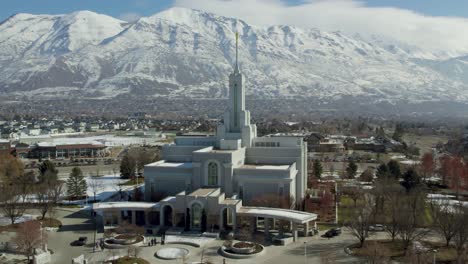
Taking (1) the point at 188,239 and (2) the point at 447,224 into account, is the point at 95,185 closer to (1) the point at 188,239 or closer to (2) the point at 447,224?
(1) the point at 188,239

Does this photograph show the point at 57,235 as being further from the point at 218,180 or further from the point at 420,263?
the point at 420,263

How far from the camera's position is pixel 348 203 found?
3453 cm

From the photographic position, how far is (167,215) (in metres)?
29.0

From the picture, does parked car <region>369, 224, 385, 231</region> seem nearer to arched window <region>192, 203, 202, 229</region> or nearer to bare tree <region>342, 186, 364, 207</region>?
bare tree <region>342, 186, 364, 207</region>

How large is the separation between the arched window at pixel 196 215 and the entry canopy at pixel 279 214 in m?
2.31

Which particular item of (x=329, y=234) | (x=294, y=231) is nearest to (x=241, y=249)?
(x=294, y=231)

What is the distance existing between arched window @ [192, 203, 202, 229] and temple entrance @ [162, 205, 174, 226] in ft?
5.45

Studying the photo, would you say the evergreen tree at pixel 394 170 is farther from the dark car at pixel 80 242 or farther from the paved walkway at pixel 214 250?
the dark car at pixel 80 242

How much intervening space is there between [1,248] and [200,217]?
1018 cm

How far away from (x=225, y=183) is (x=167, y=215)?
13.8 feet

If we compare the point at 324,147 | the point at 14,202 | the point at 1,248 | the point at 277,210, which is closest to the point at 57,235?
the point at 1,248

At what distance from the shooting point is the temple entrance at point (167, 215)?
28.6m

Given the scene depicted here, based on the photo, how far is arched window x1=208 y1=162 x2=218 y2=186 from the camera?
31.2m

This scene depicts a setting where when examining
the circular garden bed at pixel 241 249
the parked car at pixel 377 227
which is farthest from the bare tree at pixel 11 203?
the parked car at pixel 377 227
